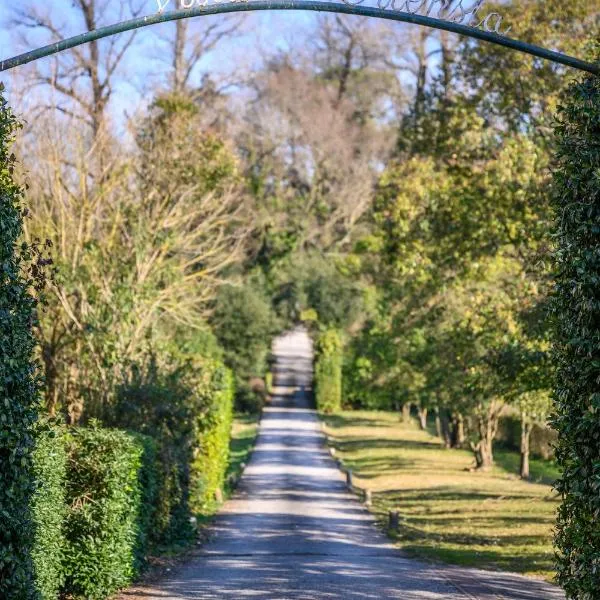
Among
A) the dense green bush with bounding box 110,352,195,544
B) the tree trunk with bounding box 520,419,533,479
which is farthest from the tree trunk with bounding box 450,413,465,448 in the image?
the dense green bush with bounding box 110,352,195,544

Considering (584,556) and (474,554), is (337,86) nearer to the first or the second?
(474,554)

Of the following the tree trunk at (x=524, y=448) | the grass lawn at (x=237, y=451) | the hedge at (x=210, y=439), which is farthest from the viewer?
the tree trunk at (x=524, y=448)

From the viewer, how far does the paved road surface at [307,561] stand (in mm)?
16016

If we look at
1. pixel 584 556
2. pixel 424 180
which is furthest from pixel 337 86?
pixel 584 556

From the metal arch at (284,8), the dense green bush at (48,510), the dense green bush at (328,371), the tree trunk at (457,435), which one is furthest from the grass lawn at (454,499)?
the dense green bush at (328,371)

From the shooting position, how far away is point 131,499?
53.7 feet

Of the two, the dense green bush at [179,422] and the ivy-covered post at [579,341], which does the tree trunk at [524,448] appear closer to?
the dense green bush at [179,422]

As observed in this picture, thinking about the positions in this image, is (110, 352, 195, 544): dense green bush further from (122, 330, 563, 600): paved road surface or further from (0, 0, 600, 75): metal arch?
(0, 0, 600, 75): metal arch

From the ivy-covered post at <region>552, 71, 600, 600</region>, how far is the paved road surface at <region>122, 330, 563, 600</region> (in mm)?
5985

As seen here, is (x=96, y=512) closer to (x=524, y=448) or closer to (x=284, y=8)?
(x=284, y=8)

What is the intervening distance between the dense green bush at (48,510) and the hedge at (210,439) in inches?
533

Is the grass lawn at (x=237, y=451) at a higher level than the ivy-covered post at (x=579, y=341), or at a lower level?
lower

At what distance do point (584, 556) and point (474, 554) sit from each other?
41.1 feet

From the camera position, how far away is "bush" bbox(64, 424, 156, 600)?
1480cm
